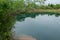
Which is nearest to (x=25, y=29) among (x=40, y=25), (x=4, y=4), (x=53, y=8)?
(x=40, y=25)

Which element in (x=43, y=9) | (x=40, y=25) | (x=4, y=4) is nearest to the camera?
(x=4, y=4)

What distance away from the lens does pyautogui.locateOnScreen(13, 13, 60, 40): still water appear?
10648 mm

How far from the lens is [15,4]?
8.01 metres

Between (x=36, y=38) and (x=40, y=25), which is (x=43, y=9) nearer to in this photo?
(x=40, y=25)

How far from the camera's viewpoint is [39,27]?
41.1ft

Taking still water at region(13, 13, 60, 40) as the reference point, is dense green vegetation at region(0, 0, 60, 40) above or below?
below

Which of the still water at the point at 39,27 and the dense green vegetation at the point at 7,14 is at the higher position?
the still water at the point at 39,27

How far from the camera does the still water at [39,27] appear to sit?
1065 centimetres

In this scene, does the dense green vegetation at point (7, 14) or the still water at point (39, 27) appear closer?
the dense green vegetation at point (7, 14)

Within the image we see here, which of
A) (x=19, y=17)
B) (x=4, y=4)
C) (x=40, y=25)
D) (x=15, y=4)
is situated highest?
(x=19, y=17)

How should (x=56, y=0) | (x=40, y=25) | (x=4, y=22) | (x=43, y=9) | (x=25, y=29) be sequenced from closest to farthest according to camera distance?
1. (x=4, y=22)
2. (x=25, y=29)
3. (x=40, y=25)
4. (x=43, y=9)
5. (x=56, y=0)

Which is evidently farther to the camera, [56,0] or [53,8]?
[56,0]

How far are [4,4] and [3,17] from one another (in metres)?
0.61

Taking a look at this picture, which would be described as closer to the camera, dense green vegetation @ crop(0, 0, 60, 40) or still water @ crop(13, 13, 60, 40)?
dense green vegetation @ crop(0, 0, 60, 40)
